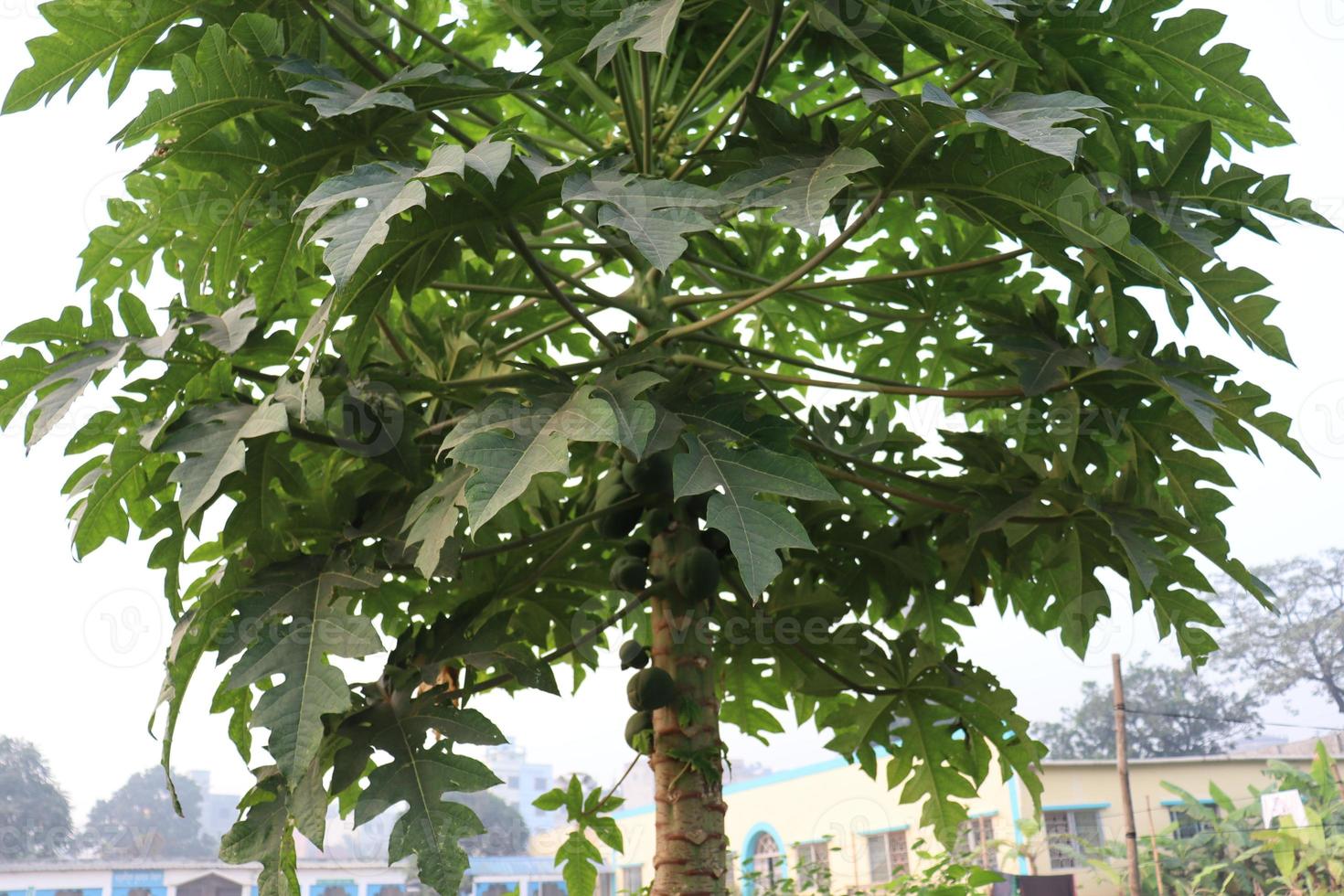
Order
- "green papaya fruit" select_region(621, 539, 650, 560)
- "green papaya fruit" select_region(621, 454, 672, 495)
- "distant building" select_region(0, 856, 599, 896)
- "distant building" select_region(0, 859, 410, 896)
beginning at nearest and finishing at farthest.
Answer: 1. "green papaya fruit" select_region(621, 454, 672, 495)
2. "green papaya fruit" select_region(621, 539, 650, 560)
3. "distant building" select_region(0, 856, 599, 896)
4. "distant building" select_region(0, 859, 410, 896)

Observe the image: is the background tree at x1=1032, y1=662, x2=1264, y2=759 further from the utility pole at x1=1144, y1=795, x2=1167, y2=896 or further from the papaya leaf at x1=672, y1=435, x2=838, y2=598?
the papaya leaf at x1=672, y1=435, x2=838, y2=598

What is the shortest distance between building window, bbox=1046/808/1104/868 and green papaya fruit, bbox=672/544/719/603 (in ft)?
48.5

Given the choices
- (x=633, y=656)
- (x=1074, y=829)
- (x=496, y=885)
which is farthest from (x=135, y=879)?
(x=1074, y=829)

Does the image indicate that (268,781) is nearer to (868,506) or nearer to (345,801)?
(345,801)

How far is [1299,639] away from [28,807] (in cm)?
1463

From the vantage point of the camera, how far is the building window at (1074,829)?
14.7 metres

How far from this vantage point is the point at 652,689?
Result: 1.79 meters

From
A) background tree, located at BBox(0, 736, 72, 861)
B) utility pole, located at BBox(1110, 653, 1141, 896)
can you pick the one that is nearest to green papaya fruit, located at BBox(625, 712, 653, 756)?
background tree, located at BBox(0, 736, 72, 861)

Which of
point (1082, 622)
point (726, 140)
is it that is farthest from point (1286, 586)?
point (726, 140)

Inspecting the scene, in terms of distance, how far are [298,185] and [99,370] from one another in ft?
1.35

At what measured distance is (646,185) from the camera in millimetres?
1241

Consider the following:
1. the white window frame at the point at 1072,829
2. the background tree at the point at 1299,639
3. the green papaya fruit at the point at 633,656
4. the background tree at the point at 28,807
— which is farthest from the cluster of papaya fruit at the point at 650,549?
the white window frame at the point at 1072,829

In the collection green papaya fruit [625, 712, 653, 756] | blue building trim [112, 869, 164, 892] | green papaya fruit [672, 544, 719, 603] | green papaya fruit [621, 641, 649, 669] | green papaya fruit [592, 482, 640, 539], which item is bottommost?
blue building trim [112, 869, 164, 892]

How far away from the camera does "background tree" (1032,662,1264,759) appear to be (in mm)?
15320
